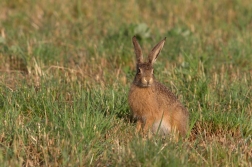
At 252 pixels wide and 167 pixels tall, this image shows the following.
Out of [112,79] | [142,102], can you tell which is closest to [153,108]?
[142,102]

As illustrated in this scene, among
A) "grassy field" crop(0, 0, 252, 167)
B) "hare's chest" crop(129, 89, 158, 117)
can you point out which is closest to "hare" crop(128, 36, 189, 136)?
"hare's chest" crop(129, 89, 158, 117)

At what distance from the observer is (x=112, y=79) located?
648 centimetres

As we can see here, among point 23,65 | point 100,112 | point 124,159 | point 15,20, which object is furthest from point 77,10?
point 124,159

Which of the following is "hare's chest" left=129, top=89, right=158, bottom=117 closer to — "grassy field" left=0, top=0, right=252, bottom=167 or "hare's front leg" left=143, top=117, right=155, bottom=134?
"hare's front leg" left=143, top=117, right=155, bottom=134

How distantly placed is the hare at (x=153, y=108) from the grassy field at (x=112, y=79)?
134 millimetres

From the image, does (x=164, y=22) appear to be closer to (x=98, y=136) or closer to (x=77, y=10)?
(x=77, y=10)

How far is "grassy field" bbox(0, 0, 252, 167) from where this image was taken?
4.42 meters

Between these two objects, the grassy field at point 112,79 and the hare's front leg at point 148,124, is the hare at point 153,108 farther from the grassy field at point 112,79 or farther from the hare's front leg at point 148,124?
the grassy field at point 112,79

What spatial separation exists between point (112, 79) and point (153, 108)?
1.45 meters

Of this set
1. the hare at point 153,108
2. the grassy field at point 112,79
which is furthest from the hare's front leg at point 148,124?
the grassy field at point 112,79

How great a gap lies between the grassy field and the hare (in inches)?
5.3

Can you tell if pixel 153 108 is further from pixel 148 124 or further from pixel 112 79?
pixel 112 79

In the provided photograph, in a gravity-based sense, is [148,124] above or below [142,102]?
below

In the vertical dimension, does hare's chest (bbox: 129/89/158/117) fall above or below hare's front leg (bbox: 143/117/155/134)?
above
